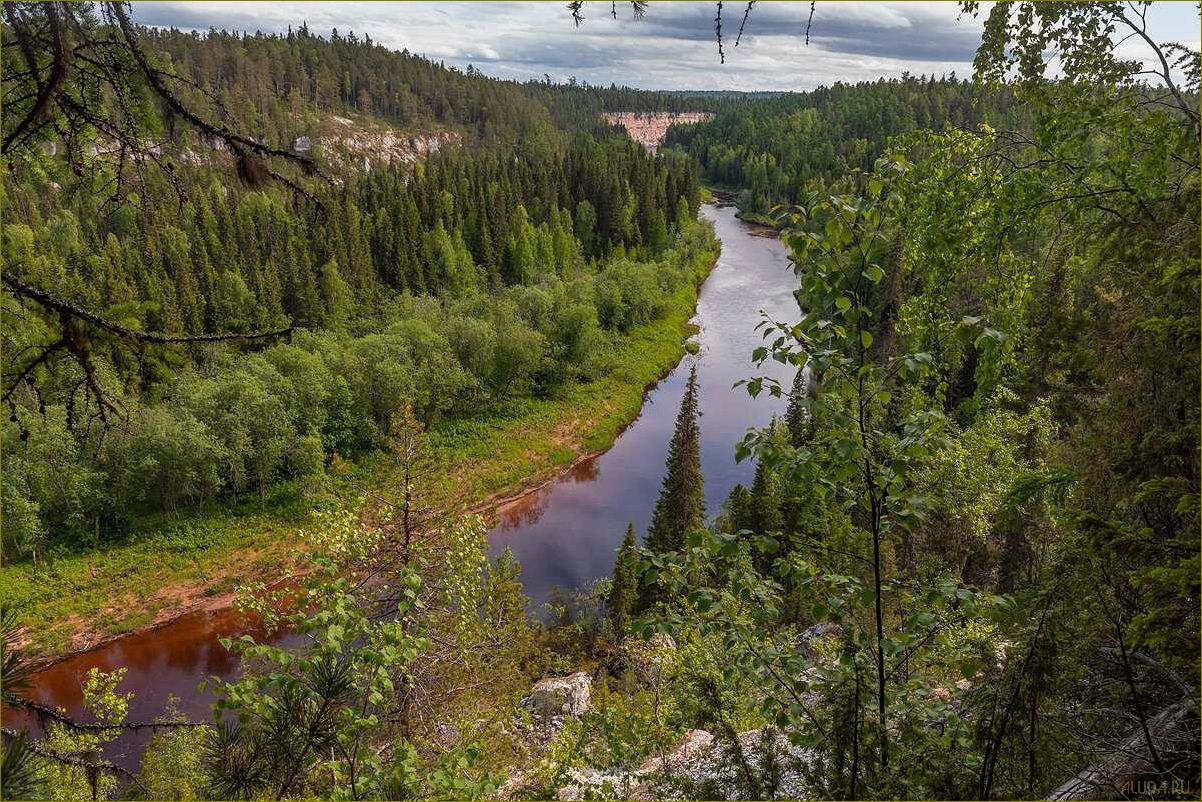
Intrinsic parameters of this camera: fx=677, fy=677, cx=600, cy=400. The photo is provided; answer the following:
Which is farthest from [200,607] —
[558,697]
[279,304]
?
[279,304]

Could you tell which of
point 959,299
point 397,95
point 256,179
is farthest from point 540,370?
point 397,95

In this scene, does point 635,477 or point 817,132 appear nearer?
point 635,477

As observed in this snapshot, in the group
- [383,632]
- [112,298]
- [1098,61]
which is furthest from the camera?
[112,298]

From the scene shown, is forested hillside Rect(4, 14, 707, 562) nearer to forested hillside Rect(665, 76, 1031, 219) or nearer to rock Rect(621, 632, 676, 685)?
rock Rect(621, 632, 676, 685)

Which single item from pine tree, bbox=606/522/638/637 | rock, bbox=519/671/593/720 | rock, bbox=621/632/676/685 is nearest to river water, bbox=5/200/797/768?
pine tree, bbox=606/522/638/637

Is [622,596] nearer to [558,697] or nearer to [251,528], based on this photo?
[558,697]

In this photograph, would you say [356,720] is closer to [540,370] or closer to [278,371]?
[278,371]
